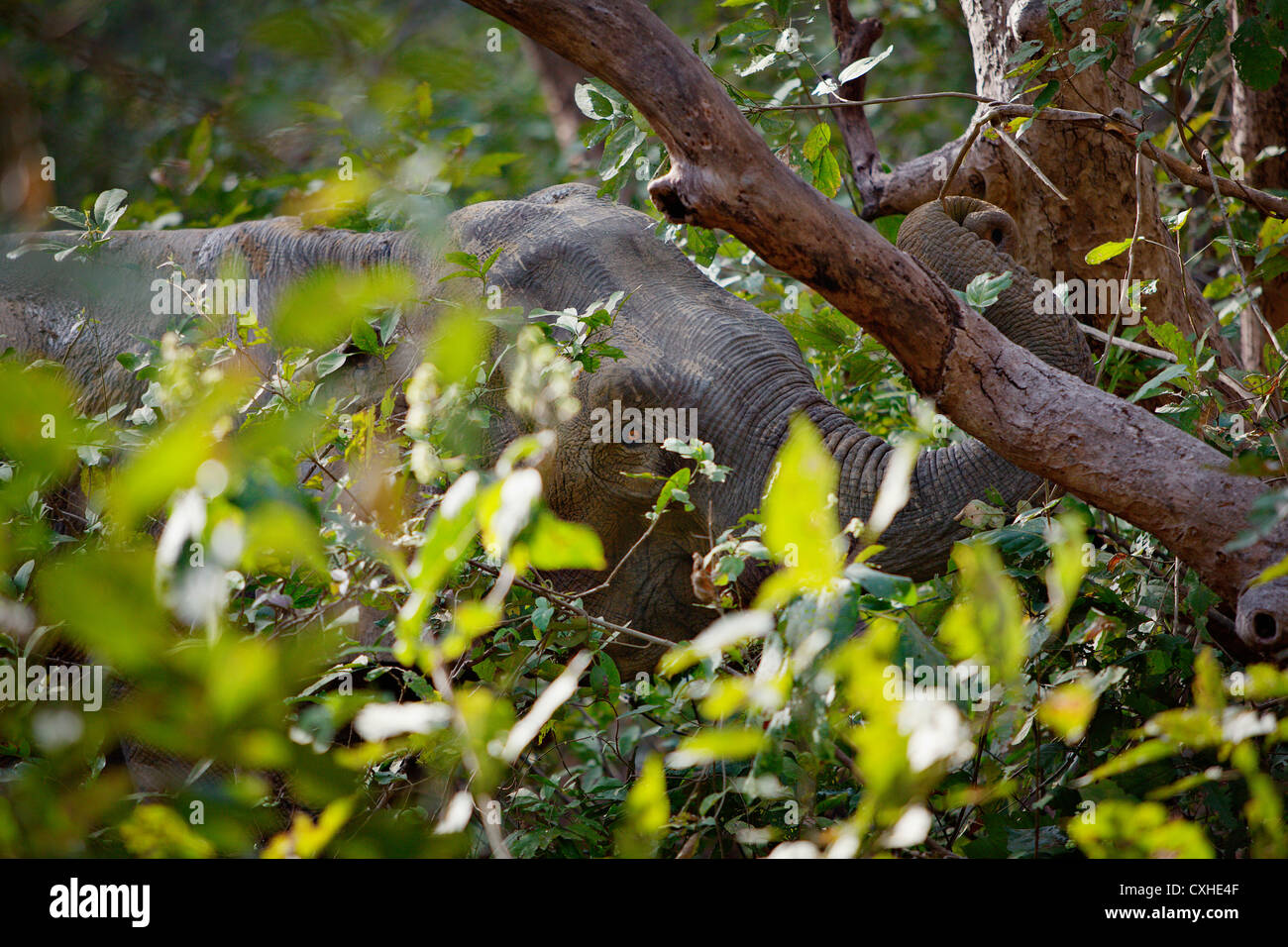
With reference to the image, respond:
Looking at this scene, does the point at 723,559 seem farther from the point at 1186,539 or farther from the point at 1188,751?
the point at 1188,751

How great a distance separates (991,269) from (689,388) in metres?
0.67

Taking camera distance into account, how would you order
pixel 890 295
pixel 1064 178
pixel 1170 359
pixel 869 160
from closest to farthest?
pixel 890 295
pixel 1170 359
pixel 1064 178
pixel 869 160

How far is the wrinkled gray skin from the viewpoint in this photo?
221 cm

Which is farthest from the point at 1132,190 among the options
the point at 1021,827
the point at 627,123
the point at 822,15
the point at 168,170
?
the point at 822,15

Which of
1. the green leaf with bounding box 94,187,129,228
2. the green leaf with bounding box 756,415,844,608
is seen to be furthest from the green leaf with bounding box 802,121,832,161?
the green leaf with bounding box 756,415,844,608

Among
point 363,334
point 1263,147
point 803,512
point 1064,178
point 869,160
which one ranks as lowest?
point 803,512

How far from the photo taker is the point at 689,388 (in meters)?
2.52

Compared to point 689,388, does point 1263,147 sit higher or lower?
higher

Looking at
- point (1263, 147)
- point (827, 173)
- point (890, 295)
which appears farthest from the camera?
point (1263, 147)

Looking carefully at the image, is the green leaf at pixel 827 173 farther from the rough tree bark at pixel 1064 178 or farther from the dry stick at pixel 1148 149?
the rough tree bark at pixel 1064 178

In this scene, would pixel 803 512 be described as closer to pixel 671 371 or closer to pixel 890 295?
pixel 890 295

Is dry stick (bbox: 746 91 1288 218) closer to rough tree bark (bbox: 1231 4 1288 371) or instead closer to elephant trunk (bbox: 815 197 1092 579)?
elephant trunk (bbox: 815 197 1092 579)

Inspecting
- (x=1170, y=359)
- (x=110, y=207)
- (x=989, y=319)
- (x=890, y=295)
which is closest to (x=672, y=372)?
(x=989, y=319)

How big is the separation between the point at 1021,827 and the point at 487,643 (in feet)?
3.15
